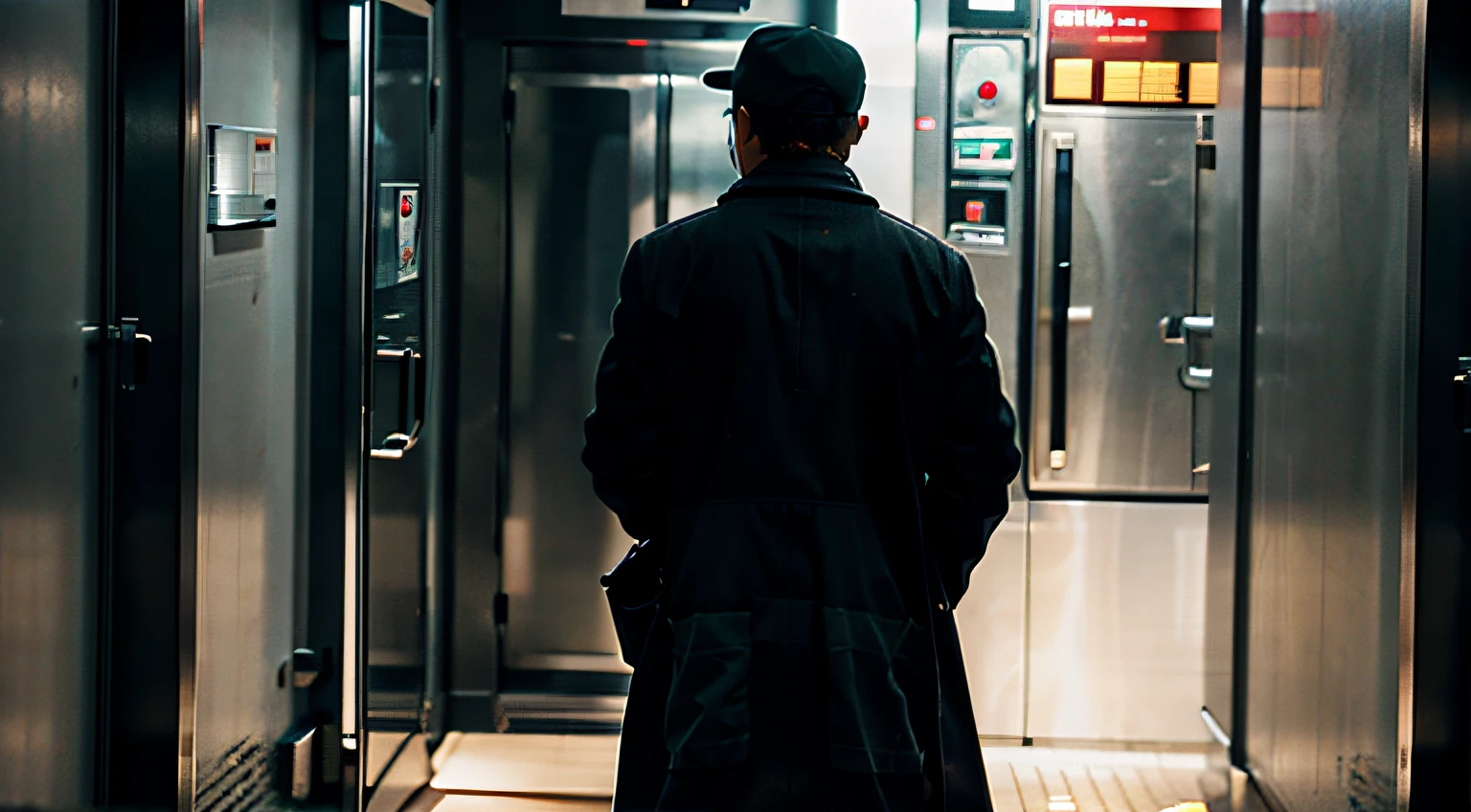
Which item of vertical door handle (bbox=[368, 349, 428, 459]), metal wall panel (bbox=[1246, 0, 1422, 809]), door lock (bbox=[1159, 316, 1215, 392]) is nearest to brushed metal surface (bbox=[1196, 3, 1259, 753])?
metal wall panel (bbox=[1246, 0, 1422, 809])

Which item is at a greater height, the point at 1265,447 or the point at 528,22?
the point at 528,22

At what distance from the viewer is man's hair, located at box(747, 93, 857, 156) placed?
2.35 meters

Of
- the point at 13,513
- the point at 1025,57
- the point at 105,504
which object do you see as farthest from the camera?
the point at 1025,57

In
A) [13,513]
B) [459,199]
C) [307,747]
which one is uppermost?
[459,199]

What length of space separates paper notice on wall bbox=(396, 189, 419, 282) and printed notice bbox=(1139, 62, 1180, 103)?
6.37ft

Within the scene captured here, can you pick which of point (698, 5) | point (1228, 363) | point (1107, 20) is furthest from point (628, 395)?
point (1107, 20)

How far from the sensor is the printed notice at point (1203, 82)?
14.3 ft

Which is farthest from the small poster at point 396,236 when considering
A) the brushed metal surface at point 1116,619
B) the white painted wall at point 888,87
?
the brushed metal surface at point 1116,619

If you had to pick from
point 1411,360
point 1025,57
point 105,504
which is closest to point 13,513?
point 105,504

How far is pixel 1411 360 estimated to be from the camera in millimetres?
2619

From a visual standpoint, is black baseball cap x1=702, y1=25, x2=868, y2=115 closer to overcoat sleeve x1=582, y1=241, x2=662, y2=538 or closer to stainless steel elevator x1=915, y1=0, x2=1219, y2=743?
overcoat sleeve x1=582, y1=241, x2=662, y2=538

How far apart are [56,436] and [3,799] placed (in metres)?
0.54

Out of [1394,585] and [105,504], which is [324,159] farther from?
[1394,585]

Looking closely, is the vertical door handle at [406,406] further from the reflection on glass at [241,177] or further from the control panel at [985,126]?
the control panel at [985,126]
